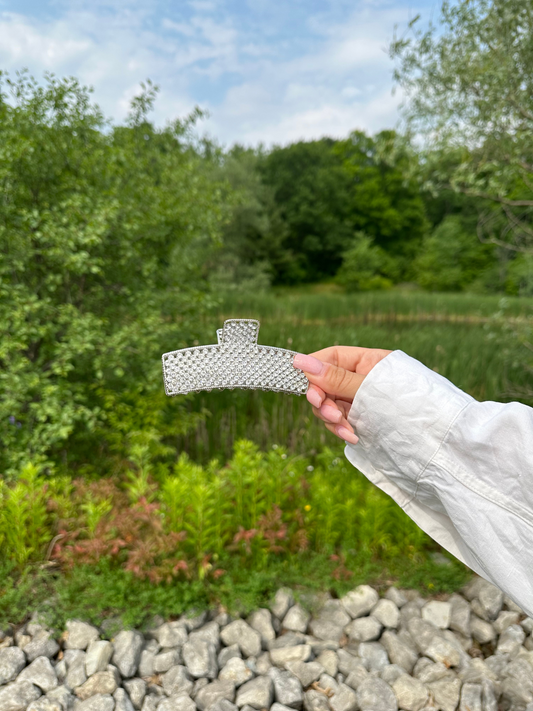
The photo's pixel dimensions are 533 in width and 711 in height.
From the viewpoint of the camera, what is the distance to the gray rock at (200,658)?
2.00 m

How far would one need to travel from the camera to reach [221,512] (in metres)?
2.58

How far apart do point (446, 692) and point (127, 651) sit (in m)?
1.36

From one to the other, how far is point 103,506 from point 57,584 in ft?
1.33

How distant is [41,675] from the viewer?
75.5 inches

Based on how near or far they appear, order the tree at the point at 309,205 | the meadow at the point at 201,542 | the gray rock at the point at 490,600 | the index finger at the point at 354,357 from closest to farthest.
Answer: the index finger at the point at 354,357
the meadow at the point at 201,542
the gray rock at the point at 490,600
the tree at the point at 309,205

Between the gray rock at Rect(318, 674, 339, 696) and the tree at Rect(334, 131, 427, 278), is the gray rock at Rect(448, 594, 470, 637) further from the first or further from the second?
the tree at Rect(334, 131, 427, 278)

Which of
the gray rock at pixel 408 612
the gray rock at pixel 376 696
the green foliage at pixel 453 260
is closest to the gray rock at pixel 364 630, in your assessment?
the gray rock at pixel 408 612

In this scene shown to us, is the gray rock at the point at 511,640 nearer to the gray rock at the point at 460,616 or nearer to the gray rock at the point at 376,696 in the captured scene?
the gray rock at the point at 460,616

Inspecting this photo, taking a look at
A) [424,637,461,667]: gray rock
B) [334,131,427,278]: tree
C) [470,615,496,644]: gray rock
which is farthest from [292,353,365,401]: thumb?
[334,131,427,278]: tree

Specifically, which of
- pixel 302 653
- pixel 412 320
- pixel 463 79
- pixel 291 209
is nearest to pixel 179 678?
pixel 302 653

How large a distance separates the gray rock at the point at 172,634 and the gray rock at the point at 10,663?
1.82 feet

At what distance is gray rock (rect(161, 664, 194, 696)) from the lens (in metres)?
1.94

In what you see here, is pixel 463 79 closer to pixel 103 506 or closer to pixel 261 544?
pixel 261 544

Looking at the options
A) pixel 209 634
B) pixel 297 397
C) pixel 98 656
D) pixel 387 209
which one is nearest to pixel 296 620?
pixel 209 634
